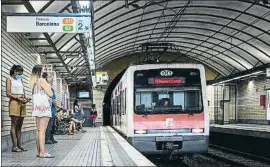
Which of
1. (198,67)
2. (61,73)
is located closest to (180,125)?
(198,67)

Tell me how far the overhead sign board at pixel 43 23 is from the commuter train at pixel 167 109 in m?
2.42

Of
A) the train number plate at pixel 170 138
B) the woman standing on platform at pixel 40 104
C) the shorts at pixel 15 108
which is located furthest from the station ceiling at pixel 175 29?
the train number plate at pixel 170 138

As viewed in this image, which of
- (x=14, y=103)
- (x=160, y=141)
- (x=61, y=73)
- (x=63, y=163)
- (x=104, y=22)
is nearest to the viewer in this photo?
(x=63, y=163)

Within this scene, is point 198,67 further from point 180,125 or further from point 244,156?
point 244,156

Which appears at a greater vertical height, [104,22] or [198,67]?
[104,22]

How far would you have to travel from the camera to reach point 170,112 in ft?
43.1

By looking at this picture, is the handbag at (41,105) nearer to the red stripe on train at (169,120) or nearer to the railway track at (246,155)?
the red stripe on train at (169,120)

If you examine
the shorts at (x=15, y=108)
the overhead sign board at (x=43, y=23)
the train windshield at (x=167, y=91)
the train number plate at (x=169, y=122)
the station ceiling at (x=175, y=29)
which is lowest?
the train number plate at (x=169, y=122)

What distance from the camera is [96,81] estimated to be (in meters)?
34.6

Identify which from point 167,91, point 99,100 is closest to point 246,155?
point 167,91

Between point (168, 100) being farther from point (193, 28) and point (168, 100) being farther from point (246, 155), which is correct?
point (193, 28)

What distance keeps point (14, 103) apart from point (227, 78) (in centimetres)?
1717

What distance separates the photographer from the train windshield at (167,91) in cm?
1323

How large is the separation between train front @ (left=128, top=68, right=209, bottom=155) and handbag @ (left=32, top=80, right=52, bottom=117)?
4.49 meters
